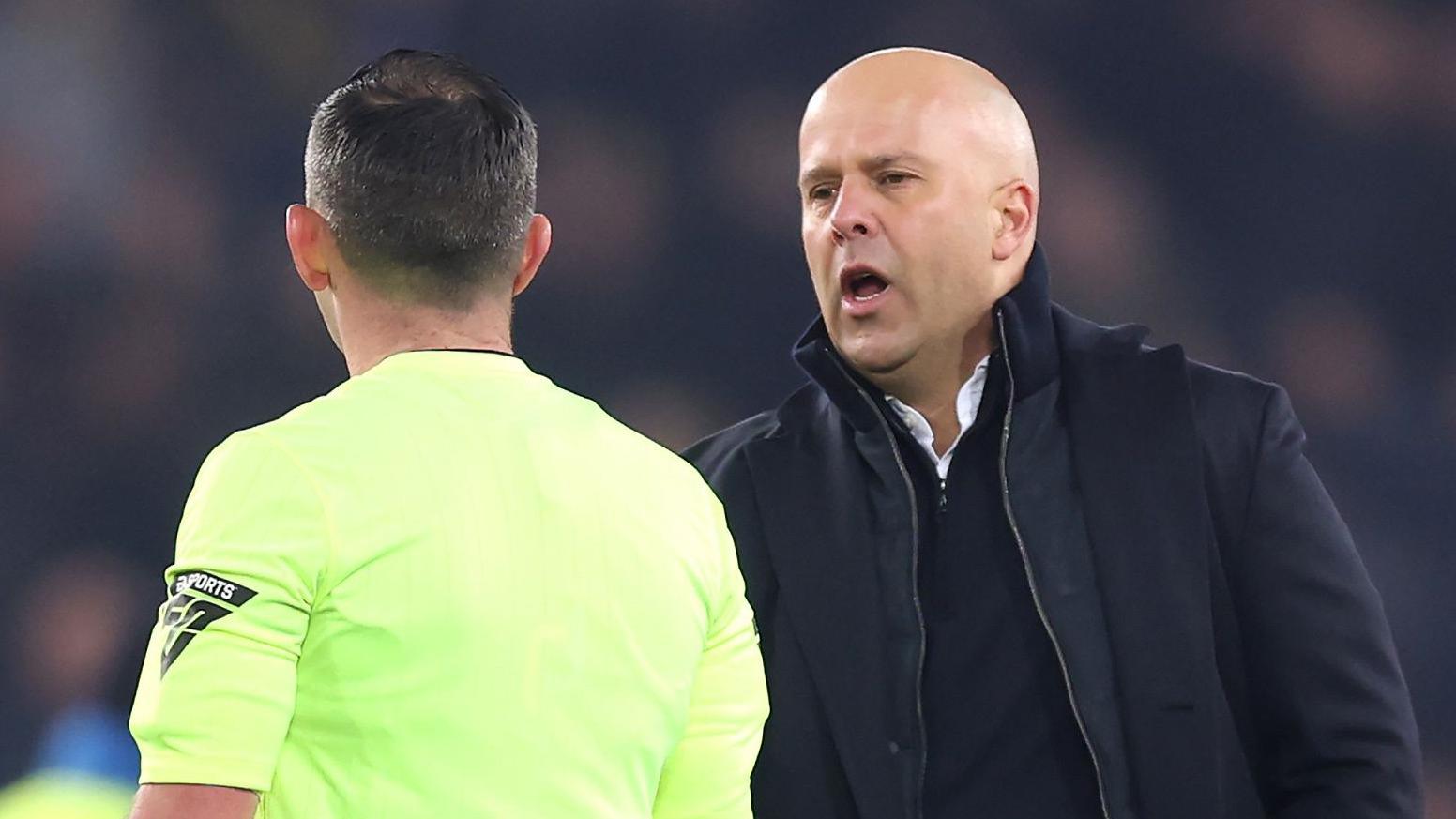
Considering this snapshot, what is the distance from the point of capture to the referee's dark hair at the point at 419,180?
909mm

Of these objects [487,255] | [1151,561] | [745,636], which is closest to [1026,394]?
[1151,561]

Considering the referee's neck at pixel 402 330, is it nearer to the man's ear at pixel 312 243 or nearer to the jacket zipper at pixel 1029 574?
the man's ear at pixel 312 243

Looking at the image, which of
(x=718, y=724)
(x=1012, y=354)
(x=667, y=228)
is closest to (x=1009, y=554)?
(x=1012, y=354)

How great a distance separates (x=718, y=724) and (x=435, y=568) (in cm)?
22

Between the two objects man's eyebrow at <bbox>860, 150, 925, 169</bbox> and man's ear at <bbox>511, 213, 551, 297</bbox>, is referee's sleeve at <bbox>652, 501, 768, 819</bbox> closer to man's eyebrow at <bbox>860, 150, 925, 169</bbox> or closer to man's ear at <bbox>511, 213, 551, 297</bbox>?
man's ear at <bbox>511, 213, 551, 297</bbox>

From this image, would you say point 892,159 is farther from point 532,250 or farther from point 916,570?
point 532,250

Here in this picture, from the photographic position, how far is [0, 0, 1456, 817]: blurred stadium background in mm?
2254

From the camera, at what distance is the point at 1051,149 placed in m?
2.31

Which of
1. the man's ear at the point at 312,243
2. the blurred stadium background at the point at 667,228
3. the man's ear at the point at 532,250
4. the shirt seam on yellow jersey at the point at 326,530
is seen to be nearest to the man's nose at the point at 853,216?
the man's ear at the point at 532,250

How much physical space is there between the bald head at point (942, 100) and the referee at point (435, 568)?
0.58 m

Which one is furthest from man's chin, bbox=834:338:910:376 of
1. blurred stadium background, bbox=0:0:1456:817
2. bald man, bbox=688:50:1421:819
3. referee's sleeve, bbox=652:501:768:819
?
blurred stadium background, bbox=0:0:1456:817

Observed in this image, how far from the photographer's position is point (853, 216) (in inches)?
57.6

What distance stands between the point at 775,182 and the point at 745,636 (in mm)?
1455

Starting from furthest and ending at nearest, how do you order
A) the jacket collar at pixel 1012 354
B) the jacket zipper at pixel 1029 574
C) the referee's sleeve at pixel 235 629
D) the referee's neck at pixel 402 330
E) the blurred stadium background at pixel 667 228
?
1. the blurred stadium background at pixel 667 228
2. the jacket collar at pixel 1012 354
3. the jacket zipper at pixel 1029 574
4. the referee's neck at pixel 402 330
5. the referee's sleeve at pixel 235 629
